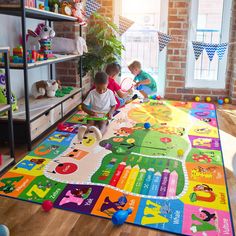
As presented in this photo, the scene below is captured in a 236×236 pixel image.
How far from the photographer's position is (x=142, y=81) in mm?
4184

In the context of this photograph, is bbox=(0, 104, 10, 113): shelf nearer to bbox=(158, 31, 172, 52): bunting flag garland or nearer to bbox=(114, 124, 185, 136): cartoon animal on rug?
bbox=(114, 124, 185, 136): cartoon animal on rug

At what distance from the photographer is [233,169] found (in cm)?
232

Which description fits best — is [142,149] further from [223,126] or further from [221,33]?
[221,33]

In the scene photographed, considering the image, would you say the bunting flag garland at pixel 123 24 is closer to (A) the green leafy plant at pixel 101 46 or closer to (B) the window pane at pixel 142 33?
(A) the green leafy plant at pixel 101 46

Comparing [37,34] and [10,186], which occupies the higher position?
[37,34]

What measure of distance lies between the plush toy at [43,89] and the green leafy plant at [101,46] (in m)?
0.86

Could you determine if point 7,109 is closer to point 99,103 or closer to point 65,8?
point 99,103

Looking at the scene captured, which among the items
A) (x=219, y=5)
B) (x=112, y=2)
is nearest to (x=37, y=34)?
(x=112, y=2)

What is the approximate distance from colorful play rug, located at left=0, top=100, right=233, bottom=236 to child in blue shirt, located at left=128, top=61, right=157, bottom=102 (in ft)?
3.48

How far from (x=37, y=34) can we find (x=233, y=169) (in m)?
2.28

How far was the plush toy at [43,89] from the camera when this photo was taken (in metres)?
3.27

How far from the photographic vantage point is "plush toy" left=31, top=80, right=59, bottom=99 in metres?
3.27

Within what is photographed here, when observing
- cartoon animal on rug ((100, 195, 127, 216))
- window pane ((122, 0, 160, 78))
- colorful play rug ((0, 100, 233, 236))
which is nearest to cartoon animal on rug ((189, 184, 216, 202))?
colorful play rug ((0, 100, 233, 236))

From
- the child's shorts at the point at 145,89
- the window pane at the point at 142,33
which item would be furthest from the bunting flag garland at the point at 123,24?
the child's shorts at the point at 145,89
